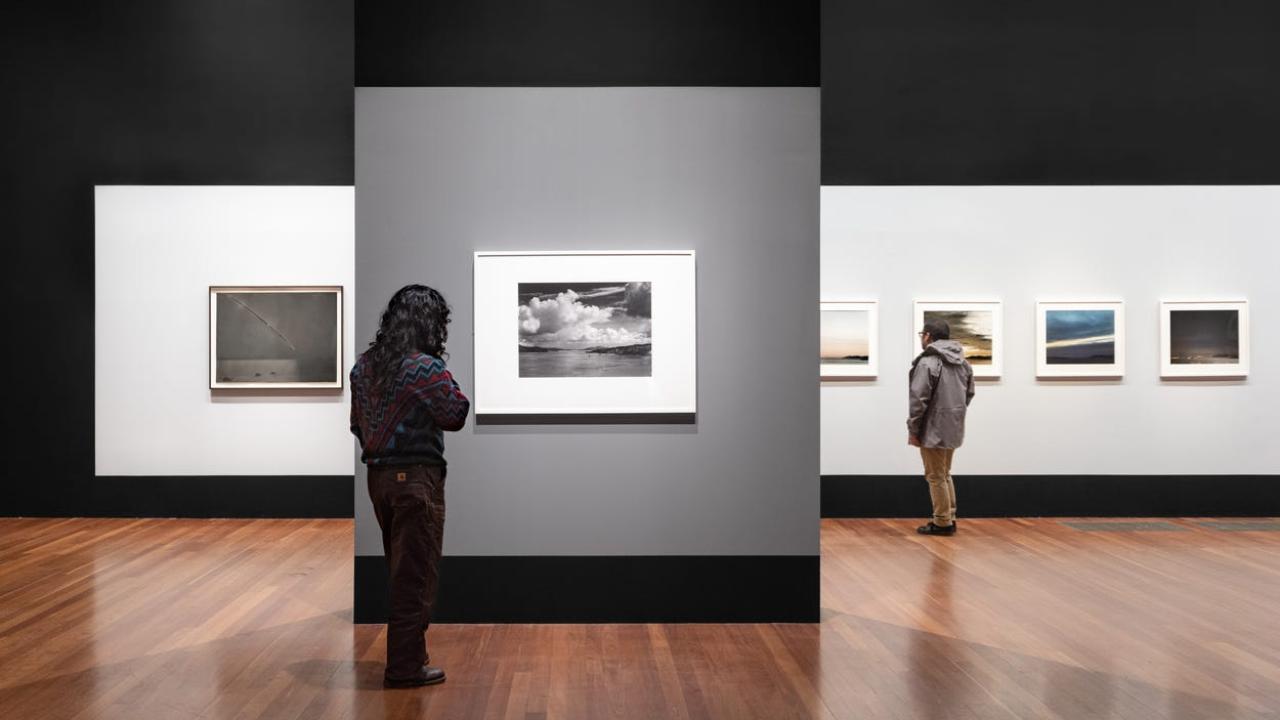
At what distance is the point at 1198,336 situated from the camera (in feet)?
36.4

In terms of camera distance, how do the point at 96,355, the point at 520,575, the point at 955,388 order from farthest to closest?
1. the point at 96,355
2. the point at 955,388
3. the point at 520,575

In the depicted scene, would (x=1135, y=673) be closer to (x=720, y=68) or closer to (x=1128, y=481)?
(x=720, y=68)

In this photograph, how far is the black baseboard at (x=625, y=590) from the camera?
21.6 feet

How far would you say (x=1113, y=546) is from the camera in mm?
9320

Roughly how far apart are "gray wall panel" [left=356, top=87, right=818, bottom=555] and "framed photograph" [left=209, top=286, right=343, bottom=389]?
15.9ft

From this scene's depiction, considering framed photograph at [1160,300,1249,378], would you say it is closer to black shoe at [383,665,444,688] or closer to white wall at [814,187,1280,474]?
white wall at [814,187,1280,474]

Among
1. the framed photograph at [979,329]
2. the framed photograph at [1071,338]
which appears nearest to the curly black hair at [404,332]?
the framed photograph at [979,329]

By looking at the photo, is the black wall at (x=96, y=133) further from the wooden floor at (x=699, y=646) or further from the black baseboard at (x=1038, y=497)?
the black baseboard at (x=1038, y=497)

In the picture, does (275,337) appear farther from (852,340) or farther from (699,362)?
(852,340)

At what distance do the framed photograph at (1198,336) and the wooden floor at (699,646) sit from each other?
2.68 metres

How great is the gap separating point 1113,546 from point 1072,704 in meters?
4.94

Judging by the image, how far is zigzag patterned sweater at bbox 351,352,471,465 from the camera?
5.10m

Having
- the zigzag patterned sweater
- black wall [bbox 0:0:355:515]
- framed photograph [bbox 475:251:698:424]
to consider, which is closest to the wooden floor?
the zigzag patterned sweater

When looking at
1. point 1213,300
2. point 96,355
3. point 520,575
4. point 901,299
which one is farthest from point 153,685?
point 1213,300
